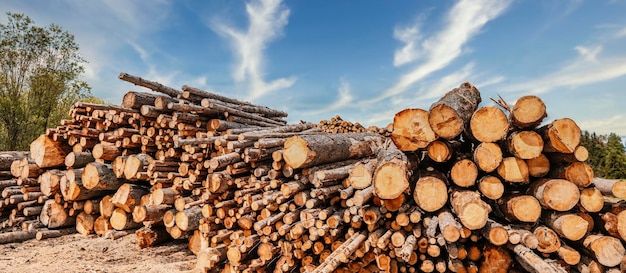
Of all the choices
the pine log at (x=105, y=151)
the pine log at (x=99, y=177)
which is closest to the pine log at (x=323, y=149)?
the pine log at (x=99, y=177)

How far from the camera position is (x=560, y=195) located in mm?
3750

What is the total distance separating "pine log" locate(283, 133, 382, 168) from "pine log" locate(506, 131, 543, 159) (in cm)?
235

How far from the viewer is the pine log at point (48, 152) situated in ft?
23.2

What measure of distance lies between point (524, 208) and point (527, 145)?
0.67 meters

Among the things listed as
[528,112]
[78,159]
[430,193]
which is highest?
[78,159]

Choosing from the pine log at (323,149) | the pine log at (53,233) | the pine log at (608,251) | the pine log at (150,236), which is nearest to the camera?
the pine log at (608,251)

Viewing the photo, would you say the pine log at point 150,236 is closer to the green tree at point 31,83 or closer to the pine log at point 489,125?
the pine log at point 489,125

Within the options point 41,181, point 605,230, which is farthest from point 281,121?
point 605,230

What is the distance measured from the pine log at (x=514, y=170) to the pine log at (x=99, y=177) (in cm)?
637

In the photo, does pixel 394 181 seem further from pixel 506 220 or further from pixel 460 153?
pixel 506 220

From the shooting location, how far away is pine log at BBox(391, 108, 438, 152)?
3949 millimetres

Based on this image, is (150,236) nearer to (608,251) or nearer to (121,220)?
(121,220)

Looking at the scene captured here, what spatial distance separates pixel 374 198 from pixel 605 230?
97.5 inches

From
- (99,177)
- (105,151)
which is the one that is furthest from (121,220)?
(105,151)
